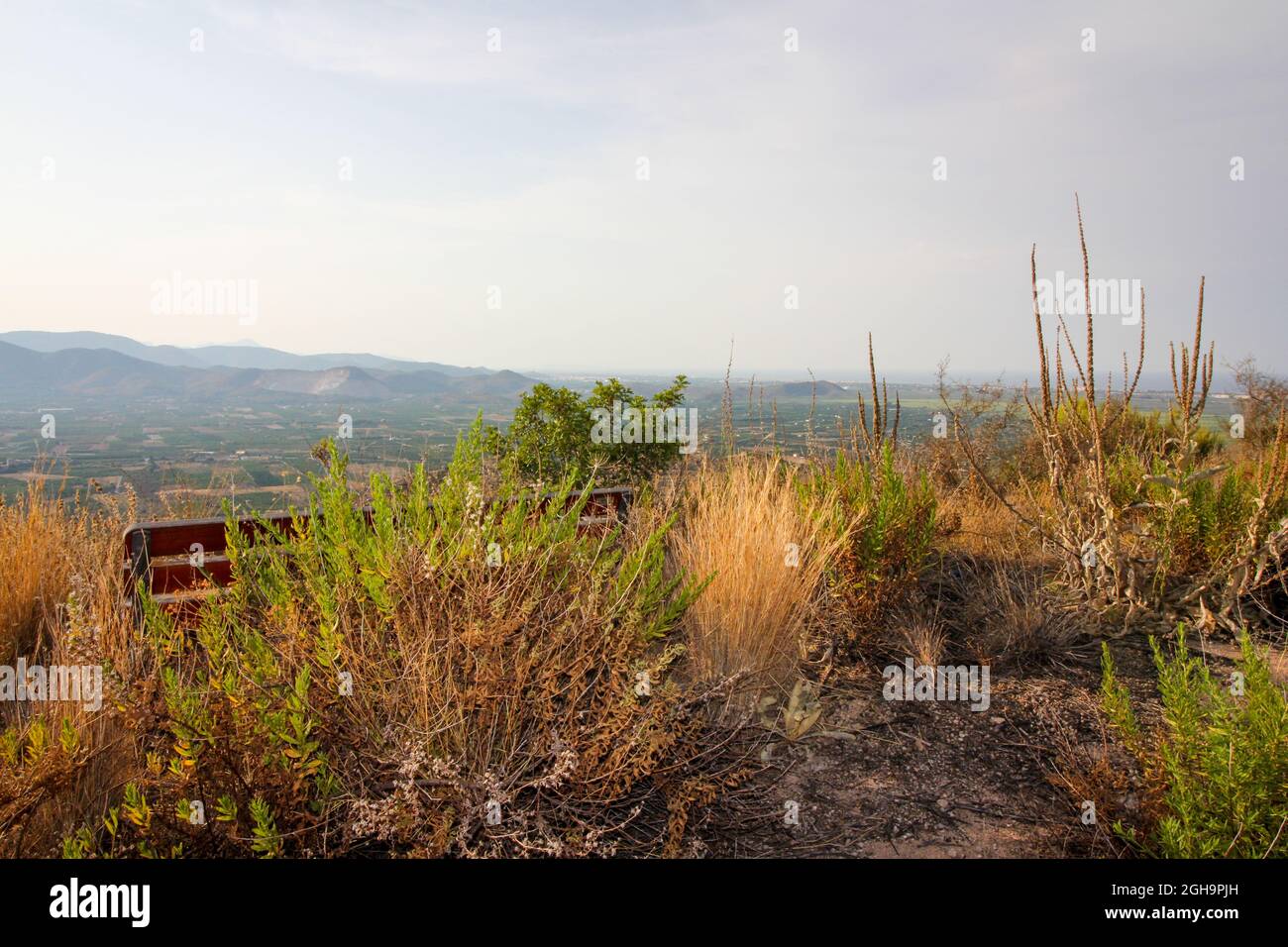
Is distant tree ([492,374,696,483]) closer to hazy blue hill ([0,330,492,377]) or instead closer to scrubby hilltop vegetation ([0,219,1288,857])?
scrubby hilltop vegetation ([0,219,1288,857])

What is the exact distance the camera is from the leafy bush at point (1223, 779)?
2566 mm

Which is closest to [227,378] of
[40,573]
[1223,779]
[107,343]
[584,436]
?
[107,343]

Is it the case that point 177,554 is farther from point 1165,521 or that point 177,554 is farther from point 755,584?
point 1165,521

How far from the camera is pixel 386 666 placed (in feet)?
10.3

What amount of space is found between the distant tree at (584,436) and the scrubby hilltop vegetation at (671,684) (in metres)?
2.45

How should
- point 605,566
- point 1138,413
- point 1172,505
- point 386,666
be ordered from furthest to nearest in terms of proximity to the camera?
point 1138,413 < point 1172,505 < point 605,566 < point 386,666

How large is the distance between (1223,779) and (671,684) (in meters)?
1.88

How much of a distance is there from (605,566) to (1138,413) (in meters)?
11.5

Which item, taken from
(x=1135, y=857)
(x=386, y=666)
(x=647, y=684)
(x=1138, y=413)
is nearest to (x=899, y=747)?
(x=1135, y=857)

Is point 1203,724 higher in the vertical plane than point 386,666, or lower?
lower

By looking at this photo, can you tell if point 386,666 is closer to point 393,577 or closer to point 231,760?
point 393,577
